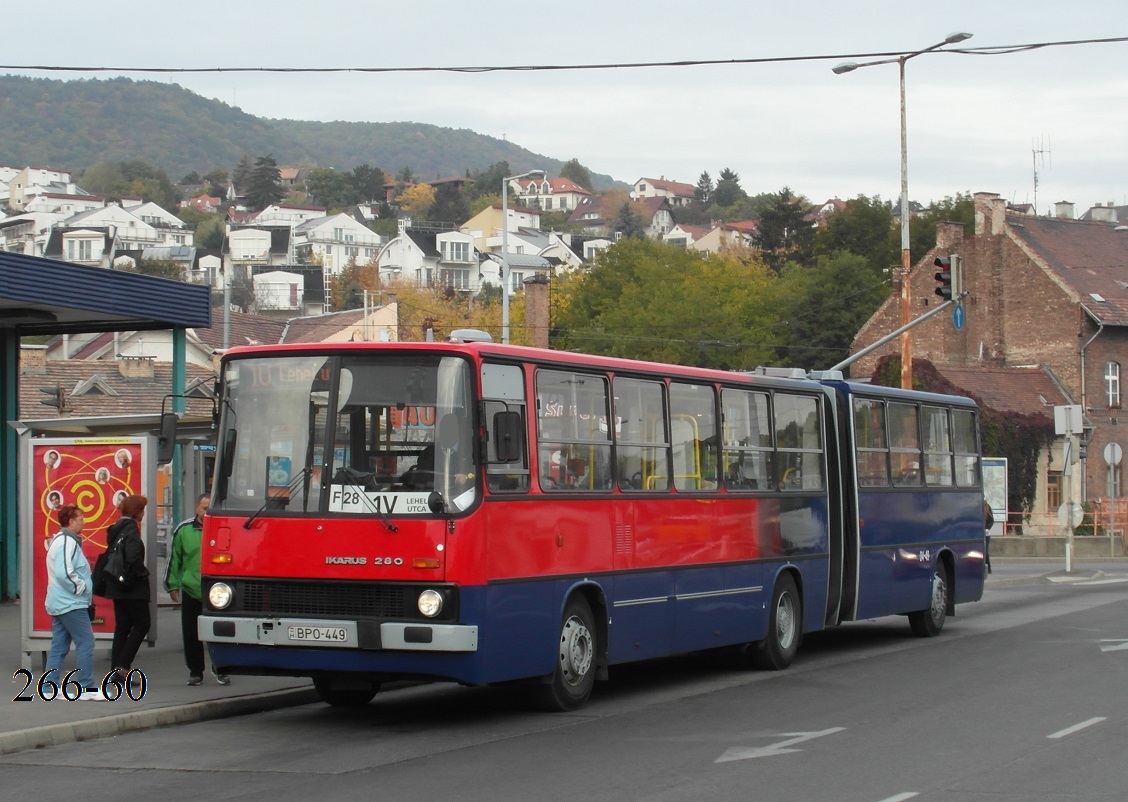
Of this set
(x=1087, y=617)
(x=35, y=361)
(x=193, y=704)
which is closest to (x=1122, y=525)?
(x=1087, y=617)

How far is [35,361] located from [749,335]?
1889 inches

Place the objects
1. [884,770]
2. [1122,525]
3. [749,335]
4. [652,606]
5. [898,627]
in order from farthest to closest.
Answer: [749,335] → [1122,525] → [898,627] → [652,606] → [884,770]

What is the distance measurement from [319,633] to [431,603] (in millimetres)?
900

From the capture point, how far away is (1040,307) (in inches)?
2469

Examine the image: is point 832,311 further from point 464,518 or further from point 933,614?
point 464,518

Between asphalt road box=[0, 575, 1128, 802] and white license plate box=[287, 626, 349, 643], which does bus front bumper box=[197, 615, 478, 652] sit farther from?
asphalt road box=[0, 575, 1128, 802]

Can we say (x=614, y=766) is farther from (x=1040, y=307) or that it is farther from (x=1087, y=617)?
(x=1040, y=307)

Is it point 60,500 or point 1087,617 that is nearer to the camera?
point 60,500

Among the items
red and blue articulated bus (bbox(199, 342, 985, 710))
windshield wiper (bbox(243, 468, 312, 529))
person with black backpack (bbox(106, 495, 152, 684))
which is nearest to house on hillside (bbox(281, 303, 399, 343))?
red and blue articulated bus (bbox(199, 342, 985, 710))

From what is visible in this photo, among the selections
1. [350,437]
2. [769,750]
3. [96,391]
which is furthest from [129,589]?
[96,391]

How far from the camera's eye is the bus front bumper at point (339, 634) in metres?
11.7

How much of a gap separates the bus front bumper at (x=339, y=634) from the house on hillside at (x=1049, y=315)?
158ft

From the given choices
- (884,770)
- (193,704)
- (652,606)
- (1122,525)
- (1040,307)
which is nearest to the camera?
(884,770)

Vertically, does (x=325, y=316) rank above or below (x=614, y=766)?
above
